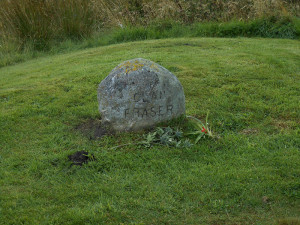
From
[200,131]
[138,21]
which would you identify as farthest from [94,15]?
[200,131]

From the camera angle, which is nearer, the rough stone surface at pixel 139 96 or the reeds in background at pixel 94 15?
the rough stone surface at pixel 139 96

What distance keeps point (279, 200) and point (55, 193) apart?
227 cm

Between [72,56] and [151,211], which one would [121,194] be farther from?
[72,56]

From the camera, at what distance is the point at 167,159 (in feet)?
14.0

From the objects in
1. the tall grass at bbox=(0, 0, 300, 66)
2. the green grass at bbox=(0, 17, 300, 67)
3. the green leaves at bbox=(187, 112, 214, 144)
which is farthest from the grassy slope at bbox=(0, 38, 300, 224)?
the tall grass at bbox=(0, 0, 300, 66)

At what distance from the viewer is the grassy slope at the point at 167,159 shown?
3463 millimetres

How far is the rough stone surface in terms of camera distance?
469 centimetres

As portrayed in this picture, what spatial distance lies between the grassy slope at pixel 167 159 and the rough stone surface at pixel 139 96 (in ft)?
0.87

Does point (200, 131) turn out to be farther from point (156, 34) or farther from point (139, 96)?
point (156, 34)

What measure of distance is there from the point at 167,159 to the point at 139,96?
3.06ft

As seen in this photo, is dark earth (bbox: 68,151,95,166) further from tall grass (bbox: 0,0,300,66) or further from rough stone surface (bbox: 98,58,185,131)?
tall grass (bbox: 0,0,300,66)

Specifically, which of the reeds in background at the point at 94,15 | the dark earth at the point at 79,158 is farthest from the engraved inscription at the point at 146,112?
the reeds in background at the point at 94,15

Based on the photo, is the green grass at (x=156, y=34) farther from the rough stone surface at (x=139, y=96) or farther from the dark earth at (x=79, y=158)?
A: the dark earth at (x=79, y=158)

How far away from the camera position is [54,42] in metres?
10.6
